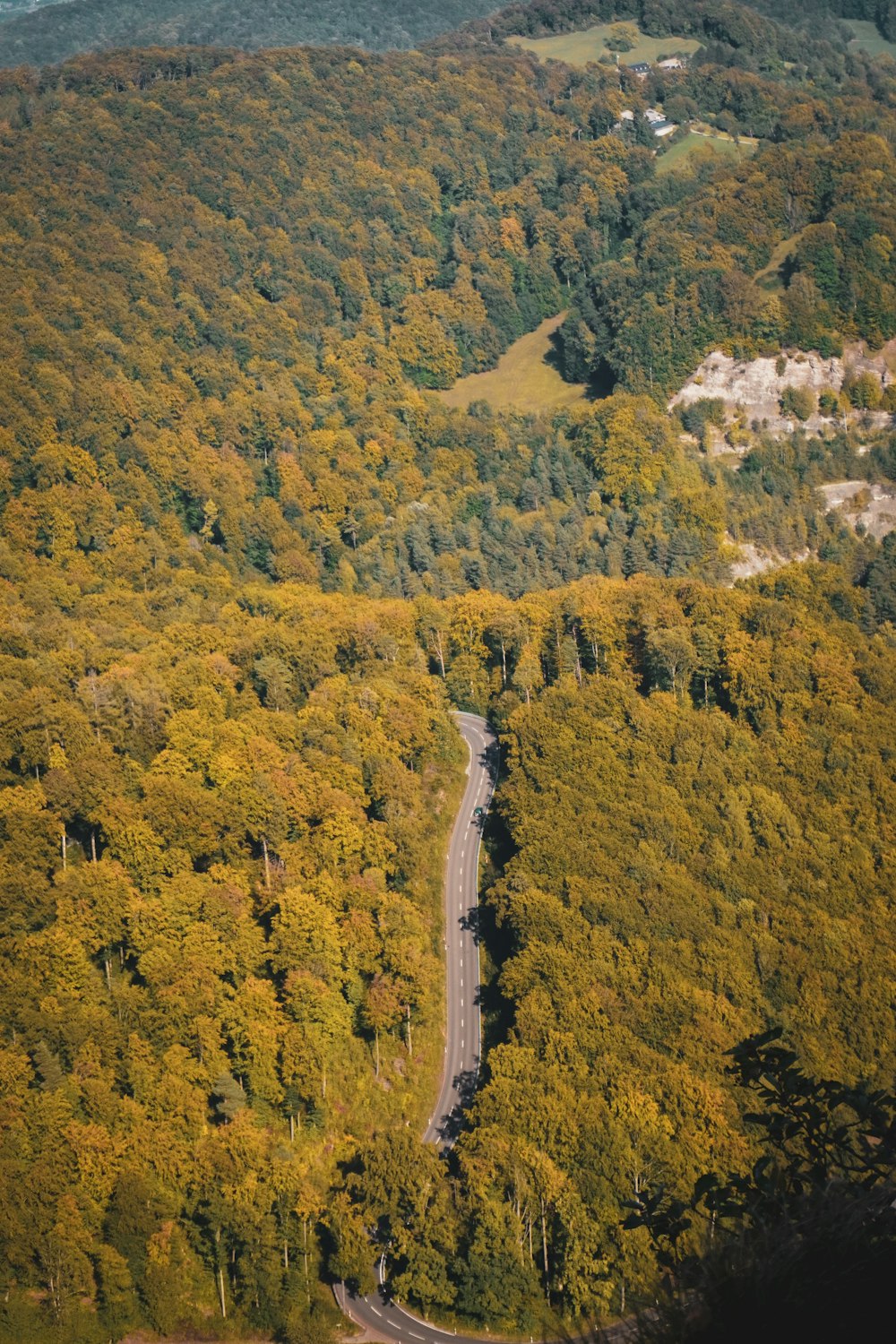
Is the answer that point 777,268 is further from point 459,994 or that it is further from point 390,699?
point 459,994

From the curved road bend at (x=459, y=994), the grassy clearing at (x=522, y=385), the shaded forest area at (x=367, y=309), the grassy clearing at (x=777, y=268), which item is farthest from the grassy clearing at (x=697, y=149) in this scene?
the curved road bend at (x=459, y=994)

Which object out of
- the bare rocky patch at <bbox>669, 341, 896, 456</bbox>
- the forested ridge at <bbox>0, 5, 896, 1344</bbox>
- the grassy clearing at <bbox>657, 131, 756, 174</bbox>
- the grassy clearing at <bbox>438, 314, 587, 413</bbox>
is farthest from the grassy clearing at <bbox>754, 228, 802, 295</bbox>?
the grassy clearing at <bbox>657, 131, 756, 174</bbox>

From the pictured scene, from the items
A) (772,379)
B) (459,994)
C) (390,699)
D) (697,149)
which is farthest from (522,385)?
(459,994)

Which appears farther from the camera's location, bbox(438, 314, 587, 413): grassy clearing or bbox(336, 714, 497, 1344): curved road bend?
bbox(438, 314, 587, 413): grassy clearing

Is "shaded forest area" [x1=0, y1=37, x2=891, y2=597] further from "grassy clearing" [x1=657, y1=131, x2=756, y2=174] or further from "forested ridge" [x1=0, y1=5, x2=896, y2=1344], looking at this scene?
"grassy clearing" [x1=657, y1=131, x2=756, y2=174]

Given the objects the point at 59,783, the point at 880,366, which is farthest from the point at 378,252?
the point at 59,783
